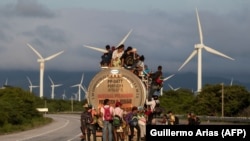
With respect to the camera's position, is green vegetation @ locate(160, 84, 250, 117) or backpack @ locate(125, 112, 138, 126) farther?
green vegetation @ locate(160, 84, 250, 117)

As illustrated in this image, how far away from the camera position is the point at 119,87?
18719 mm

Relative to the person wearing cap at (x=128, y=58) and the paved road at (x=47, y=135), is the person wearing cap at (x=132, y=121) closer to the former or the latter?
the person wearing cap at (x=128, y=58)

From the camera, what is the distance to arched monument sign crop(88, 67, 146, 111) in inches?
734

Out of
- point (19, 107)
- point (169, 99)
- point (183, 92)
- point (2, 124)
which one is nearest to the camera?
point (2, 124)

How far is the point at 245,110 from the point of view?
6425 cm

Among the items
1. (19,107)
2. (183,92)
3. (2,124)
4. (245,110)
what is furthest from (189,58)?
(183,92)

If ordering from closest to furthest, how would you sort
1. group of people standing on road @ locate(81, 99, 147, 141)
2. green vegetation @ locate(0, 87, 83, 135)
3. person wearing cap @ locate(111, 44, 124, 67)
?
group of people standing on road @ locate(81, 99, 147, 141) < person wearing cap @ locate(111, 44, 124, 67) < green vegetation @ locate(0, 87, 83, 135)

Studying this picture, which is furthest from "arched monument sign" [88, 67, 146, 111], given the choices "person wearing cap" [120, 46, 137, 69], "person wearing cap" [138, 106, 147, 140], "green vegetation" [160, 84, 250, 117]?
"green vegetation" [160, 84, 250, 117]

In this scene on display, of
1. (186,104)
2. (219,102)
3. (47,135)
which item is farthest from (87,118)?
(186,104)

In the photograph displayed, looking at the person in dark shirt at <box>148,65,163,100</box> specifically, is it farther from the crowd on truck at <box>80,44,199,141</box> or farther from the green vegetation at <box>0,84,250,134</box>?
the green vegetation at <box>0,84,250,134</box>

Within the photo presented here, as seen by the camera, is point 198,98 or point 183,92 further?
point 183,92

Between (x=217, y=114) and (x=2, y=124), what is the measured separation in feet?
104

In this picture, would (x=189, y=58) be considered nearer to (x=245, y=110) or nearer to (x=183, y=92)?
(x=245, y=110)

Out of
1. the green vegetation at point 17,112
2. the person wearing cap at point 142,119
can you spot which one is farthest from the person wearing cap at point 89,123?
the green vegetation at point 17,112
